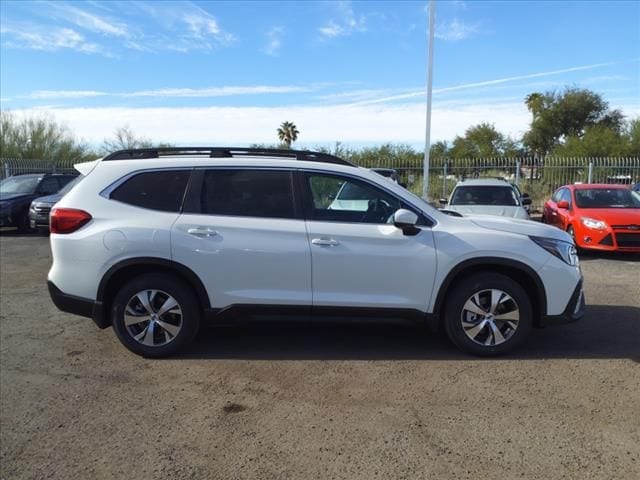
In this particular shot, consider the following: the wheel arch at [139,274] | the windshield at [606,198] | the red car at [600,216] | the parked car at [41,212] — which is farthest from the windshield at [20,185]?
the windshield at [606,198]

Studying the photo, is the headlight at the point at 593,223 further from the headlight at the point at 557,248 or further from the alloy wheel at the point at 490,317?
the alloy wheel at the point at 490,317

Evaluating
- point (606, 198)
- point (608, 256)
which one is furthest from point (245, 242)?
point (606, 198)

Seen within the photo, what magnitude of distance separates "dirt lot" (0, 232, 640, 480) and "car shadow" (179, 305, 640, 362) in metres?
0.02

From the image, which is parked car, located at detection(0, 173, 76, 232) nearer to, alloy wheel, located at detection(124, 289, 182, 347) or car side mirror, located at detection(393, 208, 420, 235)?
alloy wheel, located at detection(124, 289, 182, 347)

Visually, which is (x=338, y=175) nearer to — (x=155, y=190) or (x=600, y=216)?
(x=155, y=190)

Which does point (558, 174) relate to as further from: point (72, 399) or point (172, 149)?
point (72, 399)

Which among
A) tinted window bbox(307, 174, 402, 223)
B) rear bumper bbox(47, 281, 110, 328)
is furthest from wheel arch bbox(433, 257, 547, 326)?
rear bumper bbox(47, 281, 110, 328)

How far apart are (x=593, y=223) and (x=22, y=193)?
14297mm

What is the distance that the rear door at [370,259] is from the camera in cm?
462

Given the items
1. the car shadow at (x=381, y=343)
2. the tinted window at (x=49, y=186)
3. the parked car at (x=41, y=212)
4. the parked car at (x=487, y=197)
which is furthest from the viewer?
the tinted window at (x=49, y=186)

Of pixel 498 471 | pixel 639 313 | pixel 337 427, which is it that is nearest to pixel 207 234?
pixel 337 427

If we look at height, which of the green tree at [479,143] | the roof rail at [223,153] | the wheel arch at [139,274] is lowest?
the wheel arch at [139,274]

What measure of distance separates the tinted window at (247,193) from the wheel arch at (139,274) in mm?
573

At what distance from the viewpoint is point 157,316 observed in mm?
4777
